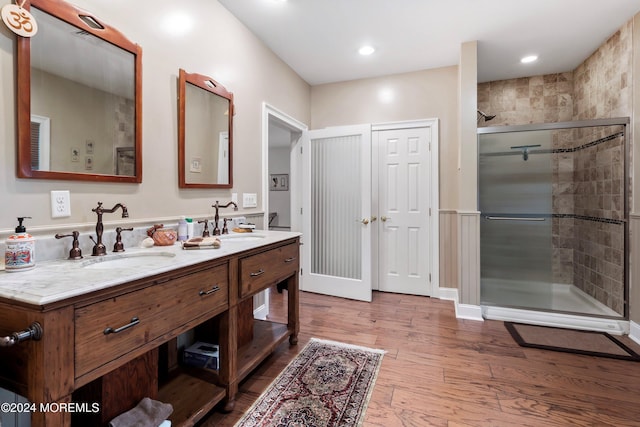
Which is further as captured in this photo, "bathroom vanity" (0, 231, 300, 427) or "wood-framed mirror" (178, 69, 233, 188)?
"wood-framed mirror" (178, 69, 233, 188)

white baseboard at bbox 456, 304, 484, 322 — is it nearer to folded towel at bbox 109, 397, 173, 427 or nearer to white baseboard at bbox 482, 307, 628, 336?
white baseboard at bbox 482, 307, 628, 336

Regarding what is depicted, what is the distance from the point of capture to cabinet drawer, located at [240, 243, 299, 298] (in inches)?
63.6

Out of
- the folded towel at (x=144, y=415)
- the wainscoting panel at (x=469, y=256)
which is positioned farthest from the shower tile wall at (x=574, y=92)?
the folded towel at (x=144, y=415)

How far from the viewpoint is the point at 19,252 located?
1051mm

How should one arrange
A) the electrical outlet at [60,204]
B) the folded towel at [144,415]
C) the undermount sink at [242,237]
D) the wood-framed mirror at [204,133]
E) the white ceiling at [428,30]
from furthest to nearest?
the white ceiling at [428,30] → the undermount sink at [242,237] → the wood-framed mirror at [204,133] → the electrical outlet at [60,204] → the folded towel at [144,415]

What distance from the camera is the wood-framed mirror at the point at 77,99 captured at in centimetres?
122

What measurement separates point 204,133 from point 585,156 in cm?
371

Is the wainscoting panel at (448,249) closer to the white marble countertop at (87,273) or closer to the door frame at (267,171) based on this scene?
the door frame at (267,171)

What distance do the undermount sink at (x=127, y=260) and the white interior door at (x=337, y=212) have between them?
88.3 inches

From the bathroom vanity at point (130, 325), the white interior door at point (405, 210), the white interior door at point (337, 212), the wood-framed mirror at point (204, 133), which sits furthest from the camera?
the white interior door at point (405, 210)

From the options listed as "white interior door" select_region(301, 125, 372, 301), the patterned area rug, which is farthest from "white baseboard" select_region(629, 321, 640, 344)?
"white interior door" select_region(301, 125, 372, 301)

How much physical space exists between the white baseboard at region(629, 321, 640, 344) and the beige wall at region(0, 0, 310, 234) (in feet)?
10.4

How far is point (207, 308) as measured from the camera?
1354 mm

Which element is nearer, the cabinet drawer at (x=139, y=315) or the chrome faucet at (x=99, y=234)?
the cabinet drawer at (x=139, y=315)
